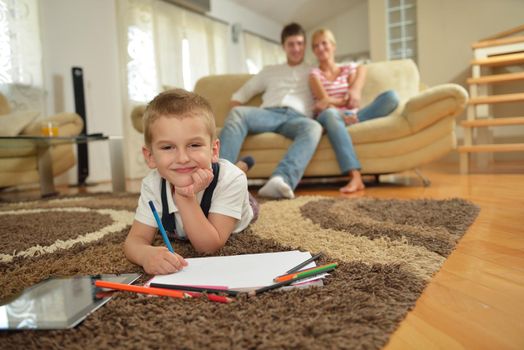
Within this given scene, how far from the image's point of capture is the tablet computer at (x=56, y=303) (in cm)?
51

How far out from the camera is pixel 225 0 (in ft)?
16.0

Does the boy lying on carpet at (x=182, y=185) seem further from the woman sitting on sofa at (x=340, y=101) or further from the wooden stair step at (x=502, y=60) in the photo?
the wooden stair step at (x=502, y=60)

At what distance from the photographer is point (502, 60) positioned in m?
2.55

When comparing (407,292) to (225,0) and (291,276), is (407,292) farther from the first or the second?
(225,0)

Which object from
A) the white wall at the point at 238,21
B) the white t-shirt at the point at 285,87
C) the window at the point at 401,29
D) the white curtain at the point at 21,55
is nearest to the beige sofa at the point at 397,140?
the white t-shirt at the point at 285,87

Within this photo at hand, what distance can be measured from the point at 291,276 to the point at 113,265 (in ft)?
1.26

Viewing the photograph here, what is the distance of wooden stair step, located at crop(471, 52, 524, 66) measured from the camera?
2.46 metres

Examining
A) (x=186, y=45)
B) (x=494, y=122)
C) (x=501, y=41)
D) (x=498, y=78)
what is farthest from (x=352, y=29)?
(x=494, y=122)

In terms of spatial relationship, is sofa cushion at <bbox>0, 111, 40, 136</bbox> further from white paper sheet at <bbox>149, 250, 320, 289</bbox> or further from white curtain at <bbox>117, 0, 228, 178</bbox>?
white paper sheet at <bbox>149, 250, 320, 289</bbox>

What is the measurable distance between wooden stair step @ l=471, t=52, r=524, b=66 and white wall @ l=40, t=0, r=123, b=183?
3.04m

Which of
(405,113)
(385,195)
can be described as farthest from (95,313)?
(405,113)

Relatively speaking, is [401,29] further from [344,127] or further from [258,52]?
[344,127]

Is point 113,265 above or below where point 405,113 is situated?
below

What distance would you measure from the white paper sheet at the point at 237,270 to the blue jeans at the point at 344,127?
51.1 inches
